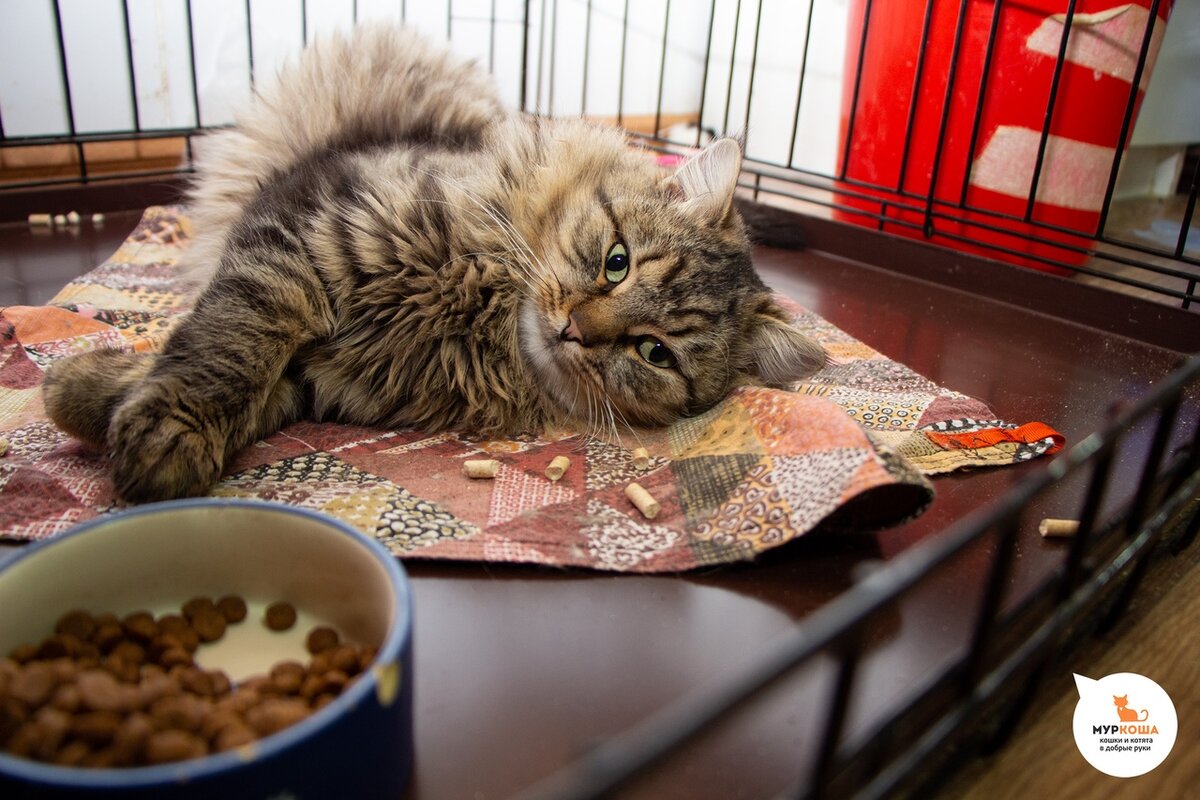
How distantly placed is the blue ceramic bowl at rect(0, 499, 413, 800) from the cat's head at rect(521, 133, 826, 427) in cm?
70

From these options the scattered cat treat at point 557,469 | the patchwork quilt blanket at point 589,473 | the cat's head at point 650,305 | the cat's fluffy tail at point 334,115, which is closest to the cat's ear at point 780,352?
the cat's head at point 650,305

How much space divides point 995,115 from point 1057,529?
176cm

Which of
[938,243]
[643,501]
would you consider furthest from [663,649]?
[938,243]

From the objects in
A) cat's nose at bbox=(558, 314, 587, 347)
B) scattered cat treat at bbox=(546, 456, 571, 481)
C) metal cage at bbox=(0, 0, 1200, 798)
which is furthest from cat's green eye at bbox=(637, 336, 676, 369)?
metal cage at bbox=(0, 0, 1200, 798)

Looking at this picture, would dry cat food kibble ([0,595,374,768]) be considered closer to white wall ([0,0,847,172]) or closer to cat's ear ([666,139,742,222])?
cat's ear ([666,139,742,222])

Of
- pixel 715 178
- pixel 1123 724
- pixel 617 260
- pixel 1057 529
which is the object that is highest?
pixel 715 178

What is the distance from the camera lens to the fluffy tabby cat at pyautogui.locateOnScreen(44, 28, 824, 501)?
1.45 meters

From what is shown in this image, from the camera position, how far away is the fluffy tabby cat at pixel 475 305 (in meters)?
1.45

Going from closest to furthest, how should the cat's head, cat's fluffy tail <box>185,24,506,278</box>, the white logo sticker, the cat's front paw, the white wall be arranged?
the white logo sticker < the cat's front paw < the cat's head < cat's fluffy tail <box>185,24,506,278</box> < the white wall

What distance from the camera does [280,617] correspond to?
1.00 meters

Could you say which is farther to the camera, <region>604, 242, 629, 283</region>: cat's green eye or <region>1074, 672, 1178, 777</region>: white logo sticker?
<region>604, 242, 629, 283</region>: cat's green eye

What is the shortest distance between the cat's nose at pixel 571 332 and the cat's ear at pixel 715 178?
0.38 metres

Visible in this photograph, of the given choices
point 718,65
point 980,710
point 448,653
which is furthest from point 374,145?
point 718,65

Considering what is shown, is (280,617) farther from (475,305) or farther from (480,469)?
(475,305)
